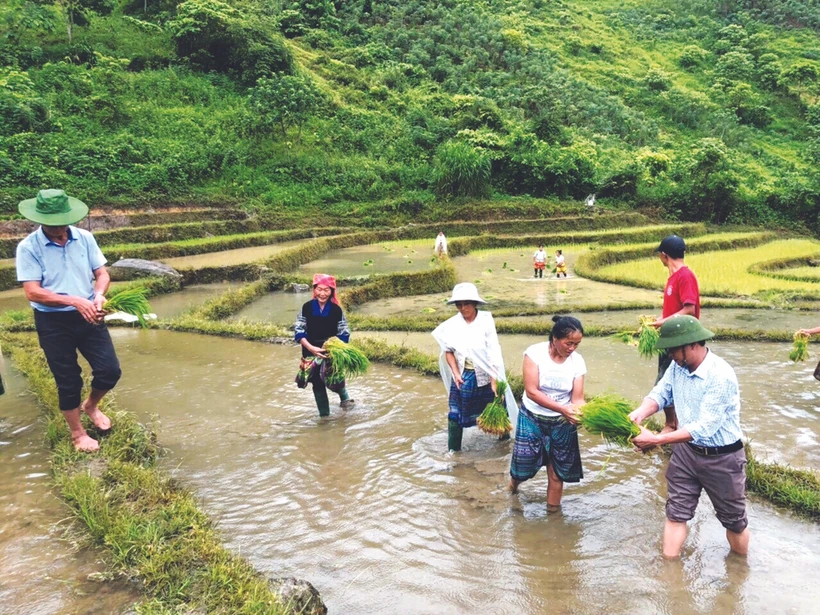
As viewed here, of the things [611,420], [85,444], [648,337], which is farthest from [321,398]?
[611,420]

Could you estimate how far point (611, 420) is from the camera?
145 inches

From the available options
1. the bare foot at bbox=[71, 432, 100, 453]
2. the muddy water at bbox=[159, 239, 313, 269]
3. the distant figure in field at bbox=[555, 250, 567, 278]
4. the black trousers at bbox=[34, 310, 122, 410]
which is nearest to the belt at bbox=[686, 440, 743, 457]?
the black trousers at bbox=[34, 310, 122, 410]

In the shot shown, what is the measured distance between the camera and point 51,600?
312 cm

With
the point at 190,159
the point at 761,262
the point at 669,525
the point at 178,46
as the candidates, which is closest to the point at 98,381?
the point at 669,525

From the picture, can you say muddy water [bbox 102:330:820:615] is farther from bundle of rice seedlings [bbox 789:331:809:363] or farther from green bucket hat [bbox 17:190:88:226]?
green bucket hat [bbox 17:190:88:226]

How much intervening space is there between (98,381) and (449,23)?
5479 cm

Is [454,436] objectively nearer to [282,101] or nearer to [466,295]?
[466,295]

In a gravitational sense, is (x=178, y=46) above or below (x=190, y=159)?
above

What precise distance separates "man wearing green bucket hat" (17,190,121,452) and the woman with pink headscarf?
174cm

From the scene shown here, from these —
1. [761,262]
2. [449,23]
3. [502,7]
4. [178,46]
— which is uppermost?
[502,7]

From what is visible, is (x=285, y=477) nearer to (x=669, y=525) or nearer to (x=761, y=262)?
(x=669, y=525)

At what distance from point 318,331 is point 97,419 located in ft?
6.59

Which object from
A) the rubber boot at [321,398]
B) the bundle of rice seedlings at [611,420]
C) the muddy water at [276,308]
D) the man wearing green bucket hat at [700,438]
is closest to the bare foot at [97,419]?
the rubber boot at [321,398]

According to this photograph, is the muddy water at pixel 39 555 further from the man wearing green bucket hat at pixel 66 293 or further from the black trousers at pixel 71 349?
the black trousers at pixel 71 349
